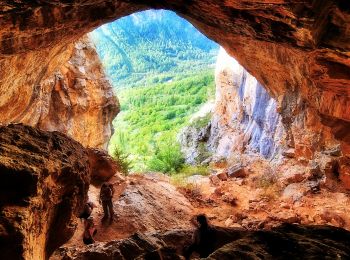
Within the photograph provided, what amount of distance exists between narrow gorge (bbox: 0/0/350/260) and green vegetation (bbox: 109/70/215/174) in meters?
12.5

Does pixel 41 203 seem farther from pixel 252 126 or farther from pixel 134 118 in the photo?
pixel 134 118

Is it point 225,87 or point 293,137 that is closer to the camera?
point 293,137

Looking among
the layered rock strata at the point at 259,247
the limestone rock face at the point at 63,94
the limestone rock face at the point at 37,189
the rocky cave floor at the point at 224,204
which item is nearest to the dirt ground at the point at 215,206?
the rocky cave floor at the point at 224,204

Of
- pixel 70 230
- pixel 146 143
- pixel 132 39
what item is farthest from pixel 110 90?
pixel 132 39

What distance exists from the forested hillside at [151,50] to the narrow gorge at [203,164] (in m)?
26.9

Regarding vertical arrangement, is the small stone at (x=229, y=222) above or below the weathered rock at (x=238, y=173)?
above

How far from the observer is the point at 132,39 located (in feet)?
162

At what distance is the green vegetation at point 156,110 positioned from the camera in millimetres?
31562

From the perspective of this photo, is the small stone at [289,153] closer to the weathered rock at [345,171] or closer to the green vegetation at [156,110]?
the weathered rock at [345,171]

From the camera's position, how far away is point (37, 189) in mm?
4004

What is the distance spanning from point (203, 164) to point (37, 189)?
639 inches

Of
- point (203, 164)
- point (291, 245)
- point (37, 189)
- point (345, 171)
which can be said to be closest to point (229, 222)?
point (345, 171)

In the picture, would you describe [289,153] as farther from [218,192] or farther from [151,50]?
[151,50]

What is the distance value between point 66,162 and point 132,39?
4701cm
